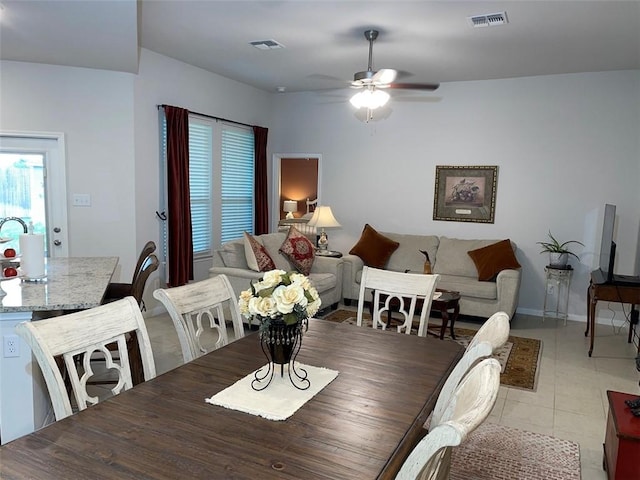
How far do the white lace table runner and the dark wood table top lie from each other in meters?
0.03

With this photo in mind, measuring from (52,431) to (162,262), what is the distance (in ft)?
13.6

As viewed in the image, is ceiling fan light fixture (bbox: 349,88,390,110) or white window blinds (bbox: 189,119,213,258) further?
white window blinds (bbox: 189,119,213,258)

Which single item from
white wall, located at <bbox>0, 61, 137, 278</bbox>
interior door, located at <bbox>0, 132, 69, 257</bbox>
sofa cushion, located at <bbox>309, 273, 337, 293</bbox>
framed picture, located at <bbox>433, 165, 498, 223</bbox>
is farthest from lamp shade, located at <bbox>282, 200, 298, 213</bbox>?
interior door, located at <bbox>0, 132, 69, 257</bbox>

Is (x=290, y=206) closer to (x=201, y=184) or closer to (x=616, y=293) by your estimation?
(x=201, y=184)

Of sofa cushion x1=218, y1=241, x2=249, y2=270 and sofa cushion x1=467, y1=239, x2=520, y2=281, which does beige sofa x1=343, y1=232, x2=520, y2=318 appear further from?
sofa cushion x1=218, y1=241, x2=249, y2=270

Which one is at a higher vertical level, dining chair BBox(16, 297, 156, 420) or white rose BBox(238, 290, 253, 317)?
white rose BBox(238, 290, 253, 317)

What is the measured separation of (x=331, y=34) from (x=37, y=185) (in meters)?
3.21

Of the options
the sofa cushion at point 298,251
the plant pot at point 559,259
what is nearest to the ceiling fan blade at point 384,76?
the sofa cushion at point 298,251

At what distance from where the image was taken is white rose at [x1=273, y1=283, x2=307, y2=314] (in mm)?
1566

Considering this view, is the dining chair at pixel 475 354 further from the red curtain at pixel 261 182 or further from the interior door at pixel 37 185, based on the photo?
the red curtain at pixel 261 182

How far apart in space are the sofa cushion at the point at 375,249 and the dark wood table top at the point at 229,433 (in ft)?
13.4

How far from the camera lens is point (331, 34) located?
412cm

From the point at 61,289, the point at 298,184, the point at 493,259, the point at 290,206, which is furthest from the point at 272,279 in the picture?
the point at 298,184

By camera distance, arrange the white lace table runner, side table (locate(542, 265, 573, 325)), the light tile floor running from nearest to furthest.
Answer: the white lace table runner, the light tile floor, side table (locate(542, 265, 573, 325))
